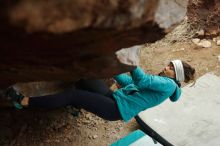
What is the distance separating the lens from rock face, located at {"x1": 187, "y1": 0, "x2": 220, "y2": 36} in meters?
5.02

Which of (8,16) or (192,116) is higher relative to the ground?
(8,16)

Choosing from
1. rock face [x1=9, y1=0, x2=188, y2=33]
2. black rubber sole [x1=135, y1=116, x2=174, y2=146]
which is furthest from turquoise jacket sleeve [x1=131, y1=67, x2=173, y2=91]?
rock face [x1=9, y1=0, x2=188, y2=33]

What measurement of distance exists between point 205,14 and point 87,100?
92.7 inches

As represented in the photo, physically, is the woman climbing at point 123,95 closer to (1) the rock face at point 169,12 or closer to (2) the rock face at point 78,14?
(1) the rock face at point 169,12

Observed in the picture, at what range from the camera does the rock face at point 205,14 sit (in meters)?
5.02

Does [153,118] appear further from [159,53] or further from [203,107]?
[159,53]

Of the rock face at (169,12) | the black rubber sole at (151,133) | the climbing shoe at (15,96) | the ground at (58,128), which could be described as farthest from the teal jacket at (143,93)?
the rock face at (169,12)

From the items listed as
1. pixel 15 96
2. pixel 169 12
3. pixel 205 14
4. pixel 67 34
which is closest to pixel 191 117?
pixel 205 14

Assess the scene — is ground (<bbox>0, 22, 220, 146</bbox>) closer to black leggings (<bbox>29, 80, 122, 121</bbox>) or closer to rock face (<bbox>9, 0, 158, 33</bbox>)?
black leggings (<bbox>29, 80, 122, 121</bbox>)

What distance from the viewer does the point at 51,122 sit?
12.6 ft

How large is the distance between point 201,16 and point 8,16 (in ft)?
14.0

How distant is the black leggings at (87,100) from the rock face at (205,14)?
2076mm

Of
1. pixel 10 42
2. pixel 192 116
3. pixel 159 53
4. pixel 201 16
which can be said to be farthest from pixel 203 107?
pixel 10 42

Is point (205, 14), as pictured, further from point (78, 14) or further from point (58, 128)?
point (78, 14)
